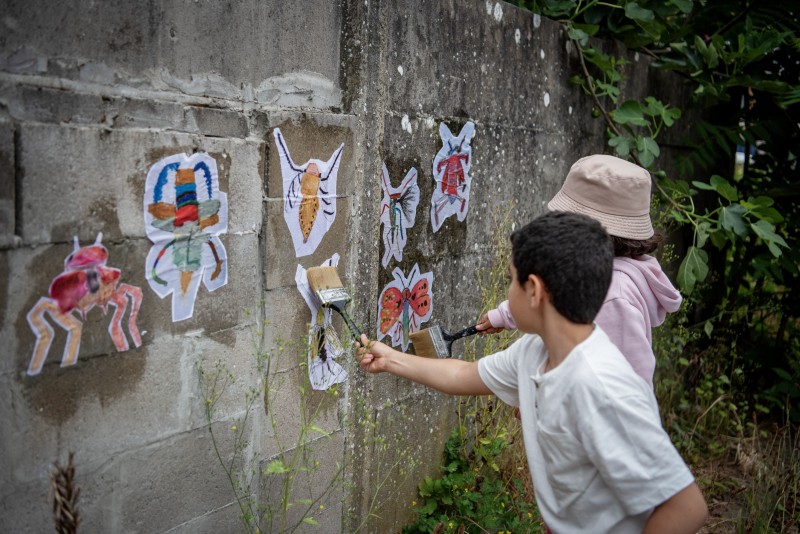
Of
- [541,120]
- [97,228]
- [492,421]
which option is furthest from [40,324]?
[541,120]

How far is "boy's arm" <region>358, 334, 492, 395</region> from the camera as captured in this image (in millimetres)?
2391

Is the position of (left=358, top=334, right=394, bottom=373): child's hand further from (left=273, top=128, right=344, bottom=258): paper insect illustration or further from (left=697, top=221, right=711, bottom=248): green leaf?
(left=697, top=221, right=711, bottom=248): green leaf

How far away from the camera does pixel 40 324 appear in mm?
1979

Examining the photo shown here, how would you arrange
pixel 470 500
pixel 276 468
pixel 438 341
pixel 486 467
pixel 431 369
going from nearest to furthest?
pixel 431 369 < pixel 276 468 < pixel 438 341 < pixel 470 500 < pixel 486 467

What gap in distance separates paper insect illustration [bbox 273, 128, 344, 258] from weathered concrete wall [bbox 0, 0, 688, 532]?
0.12 ft

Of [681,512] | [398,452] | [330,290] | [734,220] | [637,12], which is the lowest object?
[398,452]

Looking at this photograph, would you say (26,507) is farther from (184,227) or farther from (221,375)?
(184,227)

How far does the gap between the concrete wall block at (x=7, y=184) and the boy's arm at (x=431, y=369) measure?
1.12m

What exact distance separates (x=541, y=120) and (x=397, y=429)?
1.87m

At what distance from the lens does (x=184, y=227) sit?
231cm

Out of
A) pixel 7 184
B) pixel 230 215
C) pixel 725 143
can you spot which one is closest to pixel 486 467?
pixel 230 215

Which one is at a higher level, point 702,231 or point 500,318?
point 702,231

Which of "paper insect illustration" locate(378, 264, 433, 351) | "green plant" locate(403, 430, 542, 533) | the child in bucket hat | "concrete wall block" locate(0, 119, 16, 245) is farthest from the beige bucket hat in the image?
"concrete wall block" locate(0, 119, 16, 245)

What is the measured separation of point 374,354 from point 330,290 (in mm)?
353
